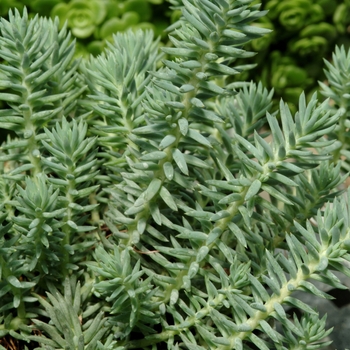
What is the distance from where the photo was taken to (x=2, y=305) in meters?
0.64

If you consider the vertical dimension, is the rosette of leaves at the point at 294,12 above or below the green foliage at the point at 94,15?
above

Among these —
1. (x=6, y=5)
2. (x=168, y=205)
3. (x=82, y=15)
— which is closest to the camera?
(x=168, y=205)

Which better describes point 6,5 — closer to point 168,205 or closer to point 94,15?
point 94,15

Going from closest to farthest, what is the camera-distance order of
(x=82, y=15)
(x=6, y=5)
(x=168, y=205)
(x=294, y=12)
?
(x=168, y=205), (x=6, y=5), (x=82, y=15), (x=294, y=12)

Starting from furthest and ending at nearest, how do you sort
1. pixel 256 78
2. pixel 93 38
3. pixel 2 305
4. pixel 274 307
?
pixel 256 78
pixel 93 38
pixel 2 305
pixel 274 307

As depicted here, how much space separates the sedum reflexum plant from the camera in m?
0.54

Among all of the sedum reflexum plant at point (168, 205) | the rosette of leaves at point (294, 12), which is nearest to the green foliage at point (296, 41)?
the rosette of leaves at point (294, 12)

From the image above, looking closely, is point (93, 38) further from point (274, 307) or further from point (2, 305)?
point (274, 307)

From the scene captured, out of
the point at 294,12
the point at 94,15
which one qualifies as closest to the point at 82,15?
the point at 94,15

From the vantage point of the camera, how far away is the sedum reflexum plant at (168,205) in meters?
0.54

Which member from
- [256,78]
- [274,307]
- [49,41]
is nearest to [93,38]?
[256,78]

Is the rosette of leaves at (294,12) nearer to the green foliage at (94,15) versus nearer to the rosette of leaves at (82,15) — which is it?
the green foliage at (94,15)

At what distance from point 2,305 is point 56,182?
16 cm

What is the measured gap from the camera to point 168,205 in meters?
0.59
